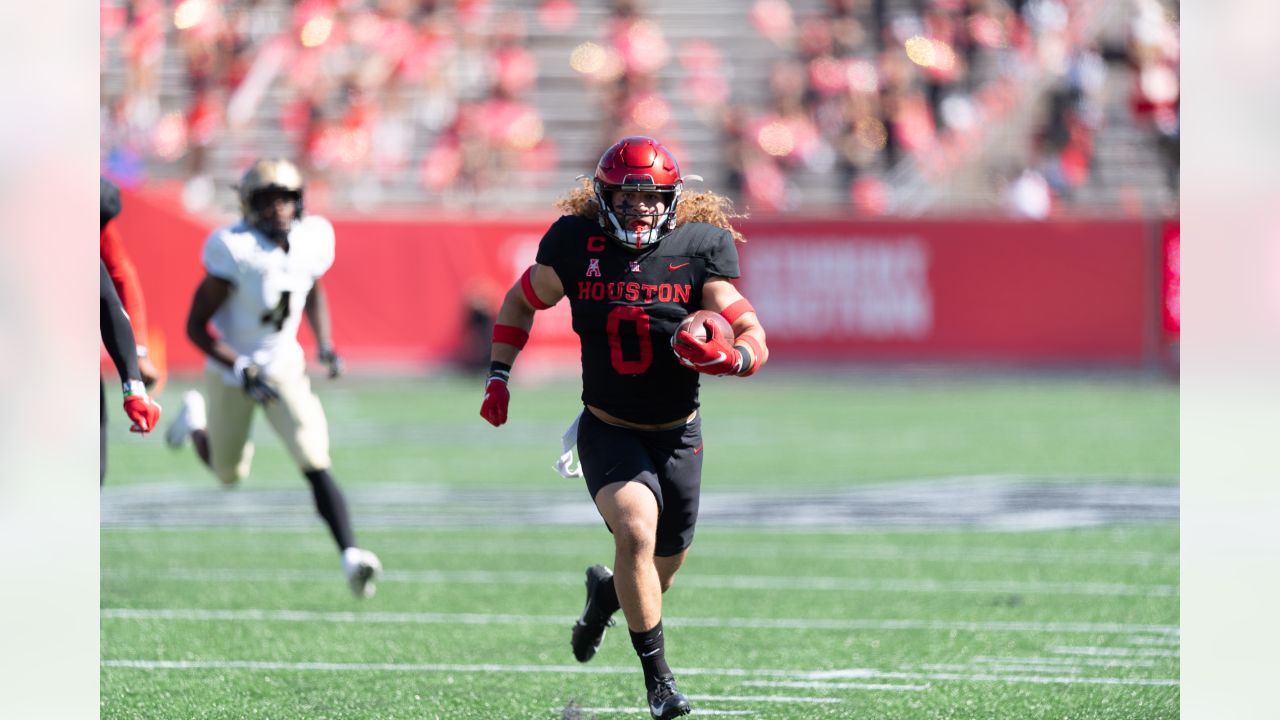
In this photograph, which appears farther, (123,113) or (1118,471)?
(123,113)

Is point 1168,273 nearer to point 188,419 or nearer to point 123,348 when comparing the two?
point 188,419

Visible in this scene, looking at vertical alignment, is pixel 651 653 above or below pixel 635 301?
below

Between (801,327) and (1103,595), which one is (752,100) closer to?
(801,327)

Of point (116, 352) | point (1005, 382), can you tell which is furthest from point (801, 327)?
point (116, 352)

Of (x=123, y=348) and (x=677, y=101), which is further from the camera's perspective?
(x=677, y=101)

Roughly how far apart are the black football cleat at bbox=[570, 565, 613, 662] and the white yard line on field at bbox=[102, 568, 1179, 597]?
7.14 ft

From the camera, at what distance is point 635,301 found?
5.93m

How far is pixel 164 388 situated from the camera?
1928cm

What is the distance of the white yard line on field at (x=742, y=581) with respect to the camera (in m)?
8.59

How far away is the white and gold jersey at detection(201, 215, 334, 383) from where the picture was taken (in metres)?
8.80

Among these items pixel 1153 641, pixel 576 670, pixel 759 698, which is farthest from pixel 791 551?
pixel 759 698

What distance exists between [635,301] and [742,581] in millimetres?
3264

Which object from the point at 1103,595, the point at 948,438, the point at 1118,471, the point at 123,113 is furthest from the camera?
the point at 123,113
